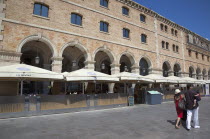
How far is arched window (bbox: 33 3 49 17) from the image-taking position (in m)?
12.4

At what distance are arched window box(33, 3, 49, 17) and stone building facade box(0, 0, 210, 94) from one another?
87 millimetres

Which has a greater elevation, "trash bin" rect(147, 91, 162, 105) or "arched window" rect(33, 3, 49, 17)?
"arched window" rect(33, 3, 49, 17)

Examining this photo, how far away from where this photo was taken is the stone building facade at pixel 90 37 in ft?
36.8

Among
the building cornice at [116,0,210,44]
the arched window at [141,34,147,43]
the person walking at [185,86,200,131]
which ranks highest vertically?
the building cornice at [116,0,210,44]

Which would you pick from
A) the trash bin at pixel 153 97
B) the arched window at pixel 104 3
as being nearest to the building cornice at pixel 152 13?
the arched window at pixel 104 3

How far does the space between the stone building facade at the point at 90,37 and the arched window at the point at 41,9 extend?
0.09 metres

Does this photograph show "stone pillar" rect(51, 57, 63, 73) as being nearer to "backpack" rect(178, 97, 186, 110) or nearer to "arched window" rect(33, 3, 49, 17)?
"arched window" rect(33, 3, 49, 17)

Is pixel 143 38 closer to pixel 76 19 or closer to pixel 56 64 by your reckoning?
pixel 76 19

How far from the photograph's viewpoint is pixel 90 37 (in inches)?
580

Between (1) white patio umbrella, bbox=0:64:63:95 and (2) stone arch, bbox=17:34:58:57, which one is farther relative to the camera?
(2) stone arch, bbox=17:34:58:57

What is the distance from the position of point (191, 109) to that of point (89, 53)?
10520 millimetres

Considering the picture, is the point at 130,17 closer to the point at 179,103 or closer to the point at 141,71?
the point at 141,71

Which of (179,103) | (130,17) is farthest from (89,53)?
(179,103)

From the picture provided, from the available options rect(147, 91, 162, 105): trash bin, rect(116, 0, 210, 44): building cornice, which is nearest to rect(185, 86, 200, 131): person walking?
rect(147, 91, 162, 105): trash bin
